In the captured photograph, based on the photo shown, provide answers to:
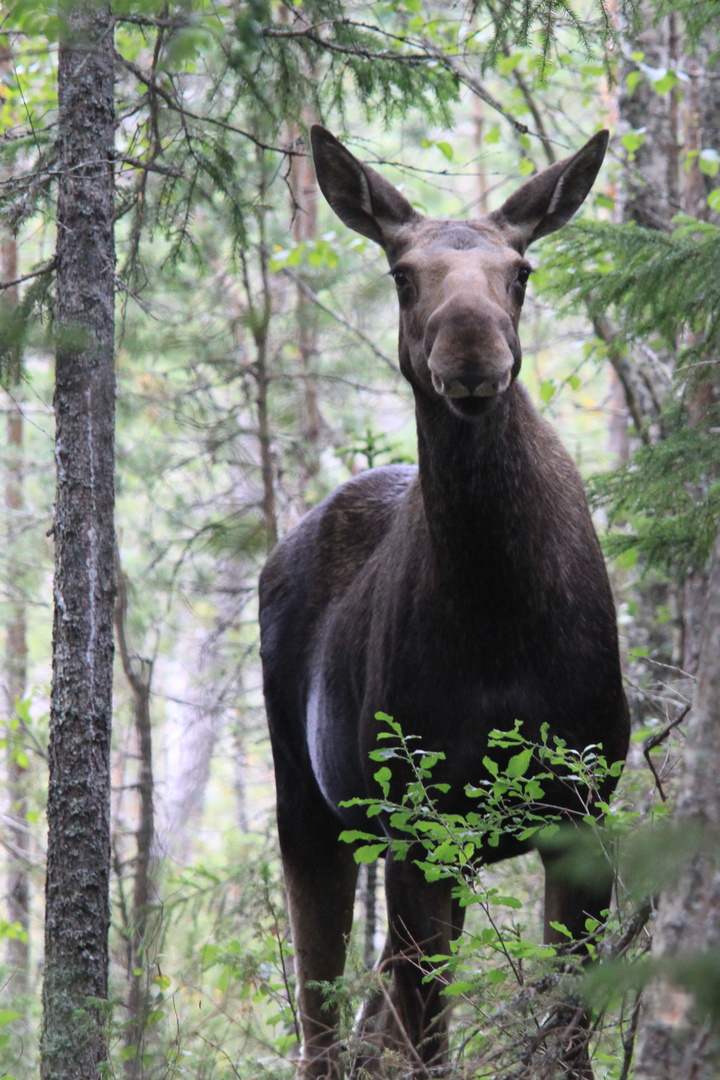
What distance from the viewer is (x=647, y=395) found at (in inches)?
355

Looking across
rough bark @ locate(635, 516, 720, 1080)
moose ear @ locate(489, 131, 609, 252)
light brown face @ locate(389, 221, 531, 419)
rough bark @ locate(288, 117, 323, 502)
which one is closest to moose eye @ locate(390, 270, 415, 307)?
light brown face @ locate(389, 221, 531, 419)

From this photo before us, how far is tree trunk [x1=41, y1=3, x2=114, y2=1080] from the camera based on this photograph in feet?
15.3

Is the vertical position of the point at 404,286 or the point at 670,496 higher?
the point at 404,286

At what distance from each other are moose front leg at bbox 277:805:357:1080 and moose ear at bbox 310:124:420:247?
10.3 feet

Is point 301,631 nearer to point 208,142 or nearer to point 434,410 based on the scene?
point 434,410

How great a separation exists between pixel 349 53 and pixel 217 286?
20.2 feet

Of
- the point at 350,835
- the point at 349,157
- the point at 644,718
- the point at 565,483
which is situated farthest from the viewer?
the point at 644,718

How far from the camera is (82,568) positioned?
4859 millimetres

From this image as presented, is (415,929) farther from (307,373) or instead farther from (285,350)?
(285,350)

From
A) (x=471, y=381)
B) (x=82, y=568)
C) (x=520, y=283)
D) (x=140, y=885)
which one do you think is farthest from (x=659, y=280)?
(x=140, y=885)

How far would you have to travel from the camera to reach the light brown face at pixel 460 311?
3955 millimetres

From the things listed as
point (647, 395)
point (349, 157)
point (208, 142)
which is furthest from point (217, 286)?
point (349, 157)

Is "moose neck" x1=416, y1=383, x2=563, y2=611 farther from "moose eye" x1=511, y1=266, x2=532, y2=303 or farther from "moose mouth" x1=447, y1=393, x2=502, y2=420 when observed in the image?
"moose eye" x1=511, y1=266, x2=532, y2=303

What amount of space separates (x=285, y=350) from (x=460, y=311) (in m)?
9.40
